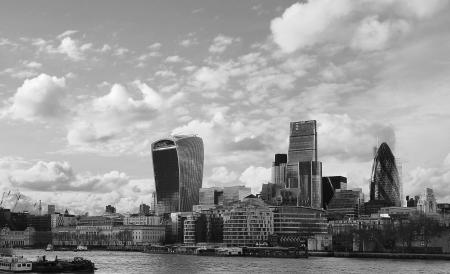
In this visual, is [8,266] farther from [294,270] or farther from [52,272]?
[294,270]

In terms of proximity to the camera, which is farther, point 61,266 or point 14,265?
point 61,266

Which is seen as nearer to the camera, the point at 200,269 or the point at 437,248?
the point at 200,269

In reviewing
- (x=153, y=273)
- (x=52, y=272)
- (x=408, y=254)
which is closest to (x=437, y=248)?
(x=408, y=254)

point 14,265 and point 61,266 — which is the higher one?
point 14,265

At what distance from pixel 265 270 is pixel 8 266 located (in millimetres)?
46500

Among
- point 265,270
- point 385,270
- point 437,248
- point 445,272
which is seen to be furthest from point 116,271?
point 437,248

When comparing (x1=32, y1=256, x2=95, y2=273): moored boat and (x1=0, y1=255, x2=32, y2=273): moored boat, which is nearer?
(x1=0, y1=255, x2=32, y2=273): moored boat

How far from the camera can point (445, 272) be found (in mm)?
124750

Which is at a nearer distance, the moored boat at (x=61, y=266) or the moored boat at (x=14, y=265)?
the moored boat at (x=14, y=265)

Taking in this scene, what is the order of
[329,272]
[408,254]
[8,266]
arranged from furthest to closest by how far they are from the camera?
[408,254] → [329,272] → [8,266]

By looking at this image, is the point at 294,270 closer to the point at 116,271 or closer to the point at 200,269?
the point at 200,269

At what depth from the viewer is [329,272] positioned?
4958 inches

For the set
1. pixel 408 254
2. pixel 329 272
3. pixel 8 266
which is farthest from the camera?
pixel 408 254

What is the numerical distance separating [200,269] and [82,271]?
22430 mm
